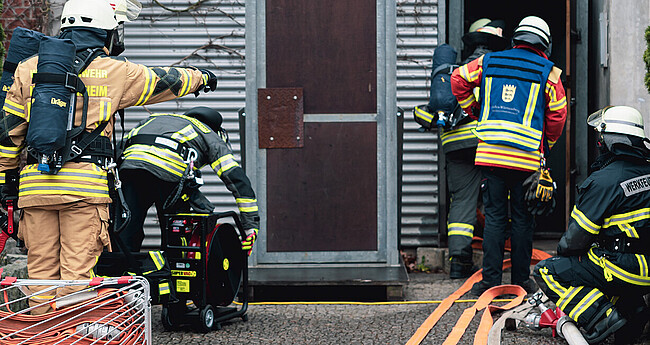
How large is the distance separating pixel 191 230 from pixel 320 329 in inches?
42.3

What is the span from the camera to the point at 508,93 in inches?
238

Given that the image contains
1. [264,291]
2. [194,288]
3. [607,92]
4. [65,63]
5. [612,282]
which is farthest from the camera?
[607,92]

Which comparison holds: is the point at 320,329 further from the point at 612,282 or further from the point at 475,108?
the point at 475,108

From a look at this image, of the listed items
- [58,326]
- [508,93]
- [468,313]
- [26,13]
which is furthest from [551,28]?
[58,326]

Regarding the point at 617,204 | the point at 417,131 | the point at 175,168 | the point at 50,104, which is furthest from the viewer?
the point at 417,131

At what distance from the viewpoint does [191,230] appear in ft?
16.5

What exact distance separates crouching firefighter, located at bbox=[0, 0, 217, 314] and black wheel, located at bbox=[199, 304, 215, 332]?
838mm

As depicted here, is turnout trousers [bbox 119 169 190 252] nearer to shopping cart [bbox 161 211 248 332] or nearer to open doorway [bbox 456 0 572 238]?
shopping cart [bbox 161 211 248 332]

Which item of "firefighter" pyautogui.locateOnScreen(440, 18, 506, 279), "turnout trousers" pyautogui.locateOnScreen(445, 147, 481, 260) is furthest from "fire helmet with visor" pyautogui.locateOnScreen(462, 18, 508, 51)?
"turnout trousers" pyautogui.locateOnScreen(445, 147, 481, 260)

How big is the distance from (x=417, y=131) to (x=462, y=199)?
981 millimetres

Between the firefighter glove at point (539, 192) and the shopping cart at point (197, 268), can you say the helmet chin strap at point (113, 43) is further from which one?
the firefighter glove at point (539, 192)

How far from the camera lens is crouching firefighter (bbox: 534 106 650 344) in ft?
14.8

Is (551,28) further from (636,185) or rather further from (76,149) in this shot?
(76,149)

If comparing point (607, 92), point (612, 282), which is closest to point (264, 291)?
point (612, 282)
